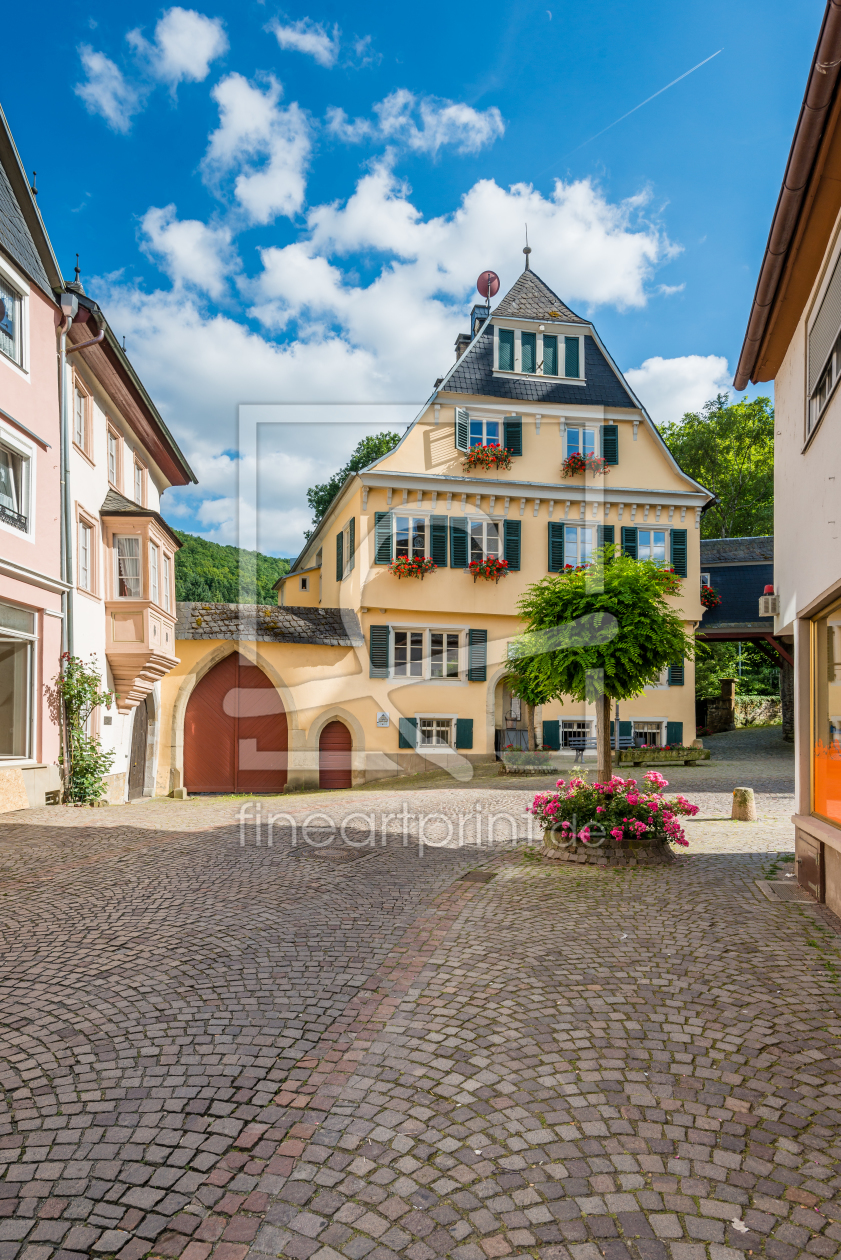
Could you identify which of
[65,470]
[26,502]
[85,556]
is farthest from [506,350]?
[26,502]

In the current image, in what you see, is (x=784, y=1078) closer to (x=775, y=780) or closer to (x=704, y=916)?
(x=704, y=916)

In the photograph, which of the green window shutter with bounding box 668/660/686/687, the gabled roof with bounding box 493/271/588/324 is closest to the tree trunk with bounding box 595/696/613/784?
the green window shutter with bounding box 668/660/686/687

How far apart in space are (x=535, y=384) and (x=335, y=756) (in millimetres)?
11274

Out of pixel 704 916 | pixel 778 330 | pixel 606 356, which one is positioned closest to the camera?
pixel 704 916

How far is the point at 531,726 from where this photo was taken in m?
21.2

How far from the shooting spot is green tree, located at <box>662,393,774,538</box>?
37531 mm

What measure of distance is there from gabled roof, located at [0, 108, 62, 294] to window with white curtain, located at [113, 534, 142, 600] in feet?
14.8

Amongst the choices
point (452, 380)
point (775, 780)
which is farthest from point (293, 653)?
point (775, 780)

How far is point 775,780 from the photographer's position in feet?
54.4

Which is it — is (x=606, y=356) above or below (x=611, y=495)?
above

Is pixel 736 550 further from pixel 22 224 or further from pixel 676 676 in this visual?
pixel 22 224

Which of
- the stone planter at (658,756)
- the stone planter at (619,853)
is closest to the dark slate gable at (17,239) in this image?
the stone planter at (619,853)

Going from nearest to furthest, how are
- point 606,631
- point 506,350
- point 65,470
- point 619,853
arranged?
point 619,853 < point 606,631 < point 65,470 < point 506,350

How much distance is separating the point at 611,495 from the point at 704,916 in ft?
55.1
